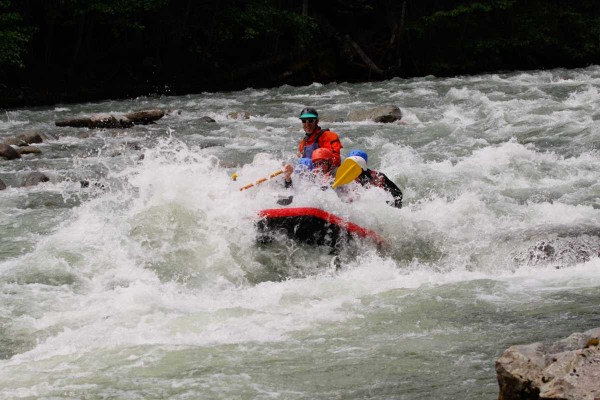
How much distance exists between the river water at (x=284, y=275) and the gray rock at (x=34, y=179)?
162 millimetres

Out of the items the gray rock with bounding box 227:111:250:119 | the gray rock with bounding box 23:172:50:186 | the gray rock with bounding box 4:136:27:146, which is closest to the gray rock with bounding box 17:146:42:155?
the gray rock with bounding box 4:136:27:146

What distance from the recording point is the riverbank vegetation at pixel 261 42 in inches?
845

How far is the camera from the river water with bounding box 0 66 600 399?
197 inches

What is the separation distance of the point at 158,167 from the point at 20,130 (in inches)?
324

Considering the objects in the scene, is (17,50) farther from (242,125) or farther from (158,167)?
(158,167)

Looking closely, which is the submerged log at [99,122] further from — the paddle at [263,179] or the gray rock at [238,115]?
the paddle at [263,179]

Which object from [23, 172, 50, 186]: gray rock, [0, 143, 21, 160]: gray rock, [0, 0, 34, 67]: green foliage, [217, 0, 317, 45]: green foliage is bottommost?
[23, 172, 50, 186]: gray rock

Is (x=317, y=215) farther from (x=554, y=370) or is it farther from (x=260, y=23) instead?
(x=260, y=23)

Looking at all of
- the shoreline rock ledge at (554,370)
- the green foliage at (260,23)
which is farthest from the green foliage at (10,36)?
the shoreline rock ledge at (554,370)

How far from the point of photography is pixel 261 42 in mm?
26453

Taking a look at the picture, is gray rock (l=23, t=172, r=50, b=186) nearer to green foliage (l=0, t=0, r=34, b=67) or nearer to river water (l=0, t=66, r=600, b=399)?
river water (l=0, t=66, r=600, b=399)

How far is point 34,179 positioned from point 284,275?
5226mm

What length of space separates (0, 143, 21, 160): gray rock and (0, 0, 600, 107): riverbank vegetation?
6.62m

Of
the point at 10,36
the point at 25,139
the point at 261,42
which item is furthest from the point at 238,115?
the point at 261,42
